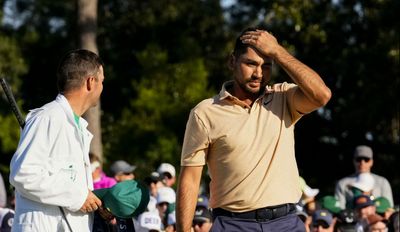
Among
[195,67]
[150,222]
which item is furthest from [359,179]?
[195,67]

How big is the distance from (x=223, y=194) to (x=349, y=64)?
18.3 metres

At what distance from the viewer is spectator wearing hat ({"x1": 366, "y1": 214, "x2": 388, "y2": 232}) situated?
1242 cm

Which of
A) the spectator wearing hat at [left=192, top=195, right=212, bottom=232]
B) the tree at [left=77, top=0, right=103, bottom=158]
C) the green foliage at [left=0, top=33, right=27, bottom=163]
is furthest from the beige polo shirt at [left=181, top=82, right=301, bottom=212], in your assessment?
the green foliage at [left=0, top=33, right=27, bottom=163]

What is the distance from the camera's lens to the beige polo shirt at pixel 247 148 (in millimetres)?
6770

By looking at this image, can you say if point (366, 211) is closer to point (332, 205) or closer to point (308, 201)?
point (332, 205)

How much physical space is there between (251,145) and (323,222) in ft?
18.1

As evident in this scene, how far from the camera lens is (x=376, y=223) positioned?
41.0ft

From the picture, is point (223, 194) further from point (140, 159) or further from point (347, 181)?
point (140, 159)

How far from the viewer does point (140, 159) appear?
22594 millimetres

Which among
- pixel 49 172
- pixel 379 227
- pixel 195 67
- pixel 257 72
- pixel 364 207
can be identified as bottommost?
pixel 379 227

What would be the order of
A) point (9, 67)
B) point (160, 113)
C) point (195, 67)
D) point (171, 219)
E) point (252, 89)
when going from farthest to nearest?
1. point (9, 67)
2. point (195, 67)
3. point (160, 113)
4. point (171, 219)
5. point (252, 89)

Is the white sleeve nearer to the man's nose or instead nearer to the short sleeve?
the short sleeve

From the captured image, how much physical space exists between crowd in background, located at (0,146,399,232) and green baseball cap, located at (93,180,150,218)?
401 cm

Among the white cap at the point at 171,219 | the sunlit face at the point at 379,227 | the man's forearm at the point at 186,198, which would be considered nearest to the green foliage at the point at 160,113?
the white cap at the point at 171,219
